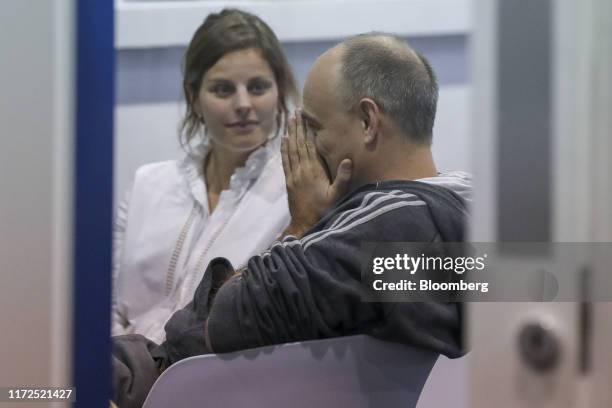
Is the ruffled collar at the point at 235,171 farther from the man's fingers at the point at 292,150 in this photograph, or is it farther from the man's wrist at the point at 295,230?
the man's wrist at the point at 295,230

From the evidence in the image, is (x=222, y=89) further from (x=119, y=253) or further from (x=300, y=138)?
(x=119, y=253)

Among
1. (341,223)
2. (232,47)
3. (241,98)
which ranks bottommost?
(341,223)

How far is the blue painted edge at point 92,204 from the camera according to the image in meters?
1.52

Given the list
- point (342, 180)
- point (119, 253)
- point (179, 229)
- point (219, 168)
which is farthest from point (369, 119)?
point (119, 253)

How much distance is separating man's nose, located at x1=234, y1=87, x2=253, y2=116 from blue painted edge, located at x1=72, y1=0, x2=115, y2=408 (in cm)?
30

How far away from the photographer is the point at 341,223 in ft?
4.97

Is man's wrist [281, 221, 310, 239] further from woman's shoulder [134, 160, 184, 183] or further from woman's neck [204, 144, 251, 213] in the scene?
woman's shoulder [134, 160, 184, 183]

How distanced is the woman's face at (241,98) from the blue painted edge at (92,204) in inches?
10.4

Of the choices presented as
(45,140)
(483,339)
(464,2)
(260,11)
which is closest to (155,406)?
(45,140)

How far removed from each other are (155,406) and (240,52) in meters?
0.77

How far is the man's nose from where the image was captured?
1.71m

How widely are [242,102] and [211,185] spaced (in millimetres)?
201
